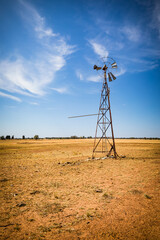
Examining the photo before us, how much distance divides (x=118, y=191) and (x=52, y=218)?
348cm

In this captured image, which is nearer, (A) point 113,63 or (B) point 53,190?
(B) point 53,190

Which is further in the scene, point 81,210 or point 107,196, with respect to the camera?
point 107,196

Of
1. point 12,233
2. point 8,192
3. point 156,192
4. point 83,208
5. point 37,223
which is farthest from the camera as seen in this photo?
point 8,192

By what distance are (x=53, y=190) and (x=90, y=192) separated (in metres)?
1.99

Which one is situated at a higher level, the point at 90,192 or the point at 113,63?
the point at 113,63

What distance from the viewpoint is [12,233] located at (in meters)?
3.48

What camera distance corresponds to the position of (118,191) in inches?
238

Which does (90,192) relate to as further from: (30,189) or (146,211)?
(30,189)

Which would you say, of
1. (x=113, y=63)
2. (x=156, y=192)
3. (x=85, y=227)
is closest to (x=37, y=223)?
(x=85, y=227)

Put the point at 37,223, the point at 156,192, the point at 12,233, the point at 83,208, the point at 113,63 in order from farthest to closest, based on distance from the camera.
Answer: the point at 113,63 < the point at 156,192 < the point at 83,208 < the point at 37,223 < the point at 12,233

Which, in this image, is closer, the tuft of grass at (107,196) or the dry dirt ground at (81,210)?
Result: the dry dirt ground at (81,210)

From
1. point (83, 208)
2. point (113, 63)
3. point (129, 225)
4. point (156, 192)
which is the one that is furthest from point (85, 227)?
point (113, 63)

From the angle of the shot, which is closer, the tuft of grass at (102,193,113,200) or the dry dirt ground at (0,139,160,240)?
the dry dirt ground at (0,139,160,240)

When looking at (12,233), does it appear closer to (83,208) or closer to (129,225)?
(83,208)
